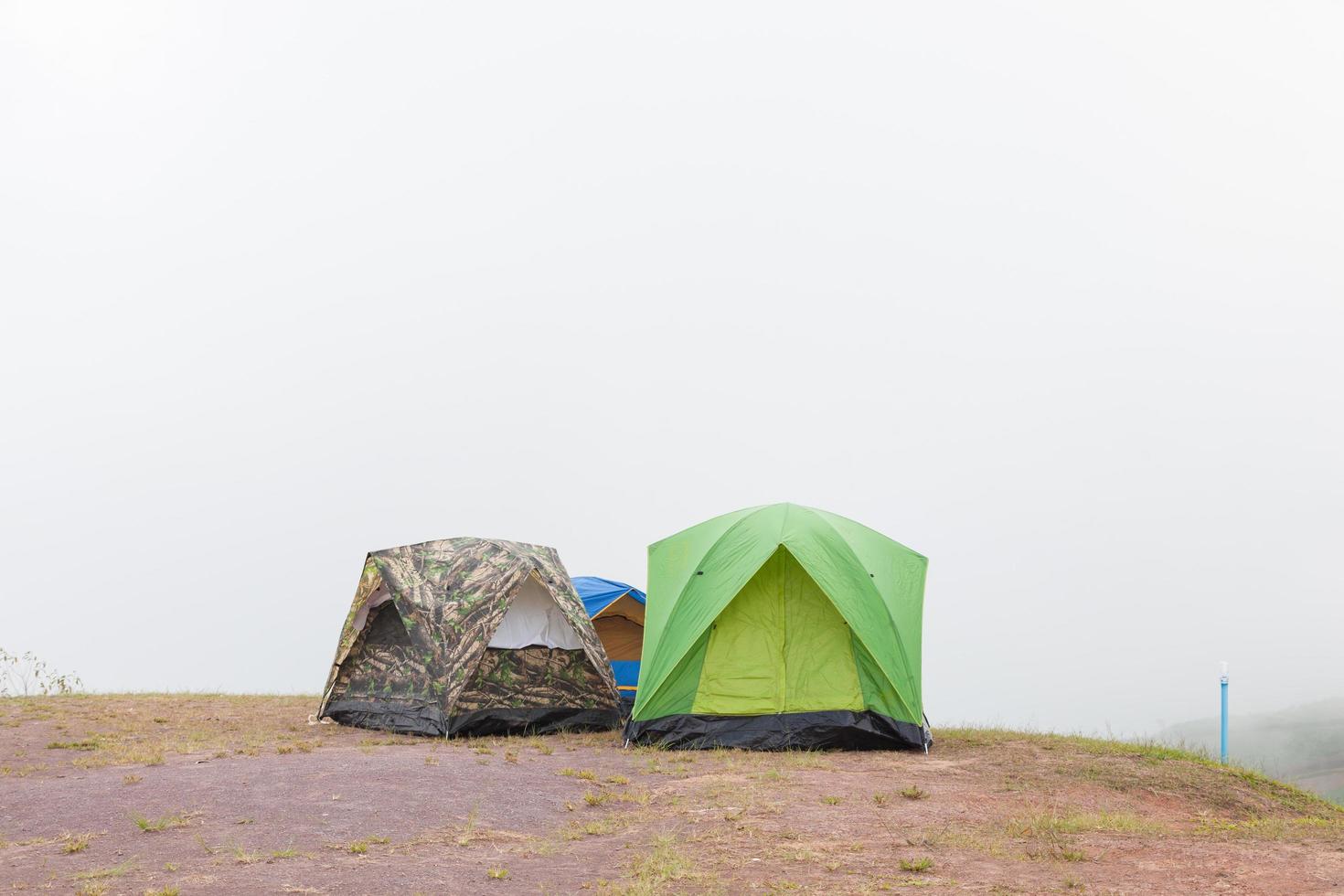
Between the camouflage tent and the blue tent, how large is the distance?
2027 mm

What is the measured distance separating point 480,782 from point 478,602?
4726mm

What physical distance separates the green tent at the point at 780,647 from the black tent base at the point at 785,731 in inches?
0.5

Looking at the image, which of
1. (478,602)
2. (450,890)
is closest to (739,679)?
(478,602)

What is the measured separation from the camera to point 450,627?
15.3 metres

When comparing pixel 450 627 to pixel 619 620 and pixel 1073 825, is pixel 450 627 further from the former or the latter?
pixel 1073 825

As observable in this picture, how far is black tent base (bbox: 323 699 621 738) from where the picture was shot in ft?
49.4

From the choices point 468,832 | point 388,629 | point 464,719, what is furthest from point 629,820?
point 388,629

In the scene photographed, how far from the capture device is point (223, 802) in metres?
9.98

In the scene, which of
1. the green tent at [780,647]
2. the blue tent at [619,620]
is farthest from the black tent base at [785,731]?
the blue tent at [619,620]

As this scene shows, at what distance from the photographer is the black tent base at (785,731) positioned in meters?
14.1

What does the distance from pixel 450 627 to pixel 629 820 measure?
247 inches

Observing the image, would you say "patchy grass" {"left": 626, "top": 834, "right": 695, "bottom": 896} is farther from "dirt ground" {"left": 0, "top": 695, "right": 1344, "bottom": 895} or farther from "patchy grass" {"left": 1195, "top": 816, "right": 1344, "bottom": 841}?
"patchy grass" {"left": 1195, "top": 816, "right": 1344, "bottom": 841}

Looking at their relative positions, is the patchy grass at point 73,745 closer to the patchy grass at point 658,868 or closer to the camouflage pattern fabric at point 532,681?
the camouflage pattern fabric at point 532,681

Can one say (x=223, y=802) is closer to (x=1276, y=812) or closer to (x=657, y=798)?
(x=657, y=798)
